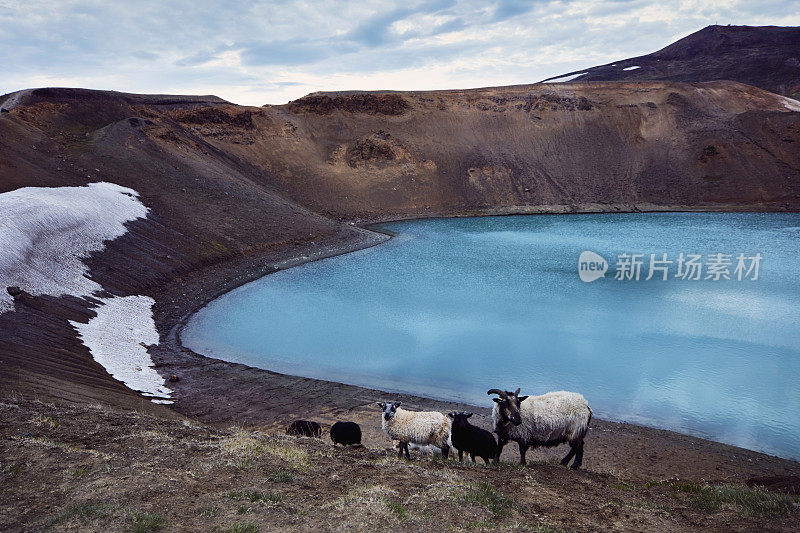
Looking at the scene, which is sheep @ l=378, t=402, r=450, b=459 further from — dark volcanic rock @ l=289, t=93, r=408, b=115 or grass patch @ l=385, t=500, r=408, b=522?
dark volcanic rock @ l=289, t=93, r=408, b=115

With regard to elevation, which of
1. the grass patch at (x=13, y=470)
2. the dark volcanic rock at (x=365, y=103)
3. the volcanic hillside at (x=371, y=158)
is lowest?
the grass patch at (x=13, y=470)

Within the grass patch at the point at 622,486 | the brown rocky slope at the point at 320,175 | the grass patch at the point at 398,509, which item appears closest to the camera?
the grass patch at the point at 398,509

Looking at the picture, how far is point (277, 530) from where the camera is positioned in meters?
6.16

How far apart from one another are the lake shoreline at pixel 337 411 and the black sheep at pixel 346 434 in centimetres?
128

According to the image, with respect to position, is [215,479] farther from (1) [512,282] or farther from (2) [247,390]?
(1) [512,282]

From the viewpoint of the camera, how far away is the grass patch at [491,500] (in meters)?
7.03

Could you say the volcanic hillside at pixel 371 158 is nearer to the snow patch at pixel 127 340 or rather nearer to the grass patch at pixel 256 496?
the snow patch at pixel 127 340

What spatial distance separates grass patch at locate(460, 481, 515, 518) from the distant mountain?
119 m

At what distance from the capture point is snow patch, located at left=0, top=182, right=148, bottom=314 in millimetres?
22266

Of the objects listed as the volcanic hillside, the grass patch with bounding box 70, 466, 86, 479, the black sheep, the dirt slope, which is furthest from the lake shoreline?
the volcanic hillside

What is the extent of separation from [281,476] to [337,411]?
7.87 m

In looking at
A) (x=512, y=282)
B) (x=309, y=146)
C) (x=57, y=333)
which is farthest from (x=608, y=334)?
(x=309, y=146)

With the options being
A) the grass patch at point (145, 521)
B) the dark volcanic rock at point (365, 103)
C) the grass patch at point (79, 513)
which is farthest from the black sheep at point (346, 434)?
the dark volcanic rock at point (365, 103)

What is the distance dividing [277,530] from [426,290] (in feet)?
80.7
